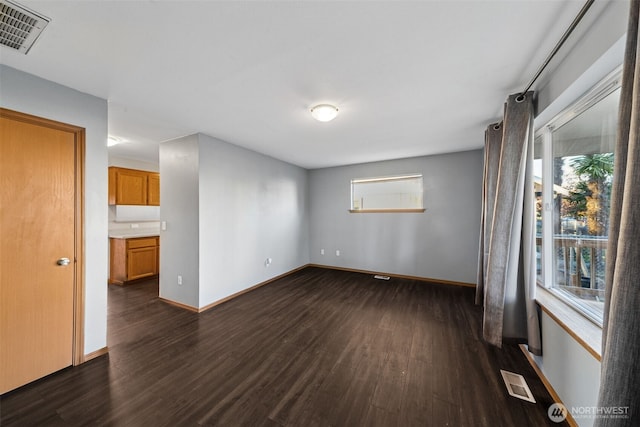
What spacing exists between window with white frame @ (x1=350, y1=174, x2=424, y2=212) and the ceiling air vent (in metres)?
4.50

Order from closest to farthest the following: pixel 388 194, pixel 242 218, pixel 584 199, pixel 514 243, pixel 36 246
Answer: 1. pixel 584 199
2. pixel 36 246
3. pixel 514 243
4. pixel 242 218
5. pixel 388 194

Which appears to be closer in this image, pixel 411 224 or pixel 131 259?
pixel 131 259

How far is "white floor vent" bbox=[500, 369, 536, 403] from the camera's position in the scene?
162cm

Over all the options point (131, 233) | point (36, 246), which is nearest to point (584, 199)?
point (36, 246)

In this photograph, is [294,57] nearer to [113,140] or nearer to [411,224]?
[113,140]

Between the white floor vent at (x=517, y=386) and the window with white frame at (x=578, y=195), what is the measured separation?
71cm

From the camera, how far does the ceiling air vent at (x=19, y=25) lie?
46.6 inches

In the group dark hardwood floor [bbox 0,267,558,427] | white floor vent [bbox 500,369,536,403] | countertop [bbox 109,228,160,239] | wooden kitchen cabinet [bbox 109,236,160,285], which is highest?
countertop [bbox 109,228,160,239]

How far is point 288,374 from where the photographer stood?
185 cm

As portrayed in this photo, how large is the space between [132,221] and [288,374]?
195 inches

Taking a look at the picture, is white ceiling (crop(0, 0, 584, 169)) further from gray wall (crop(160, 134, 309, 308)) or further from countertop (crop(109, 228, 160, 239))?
countertop (crop(109, 228, 160, 239))
